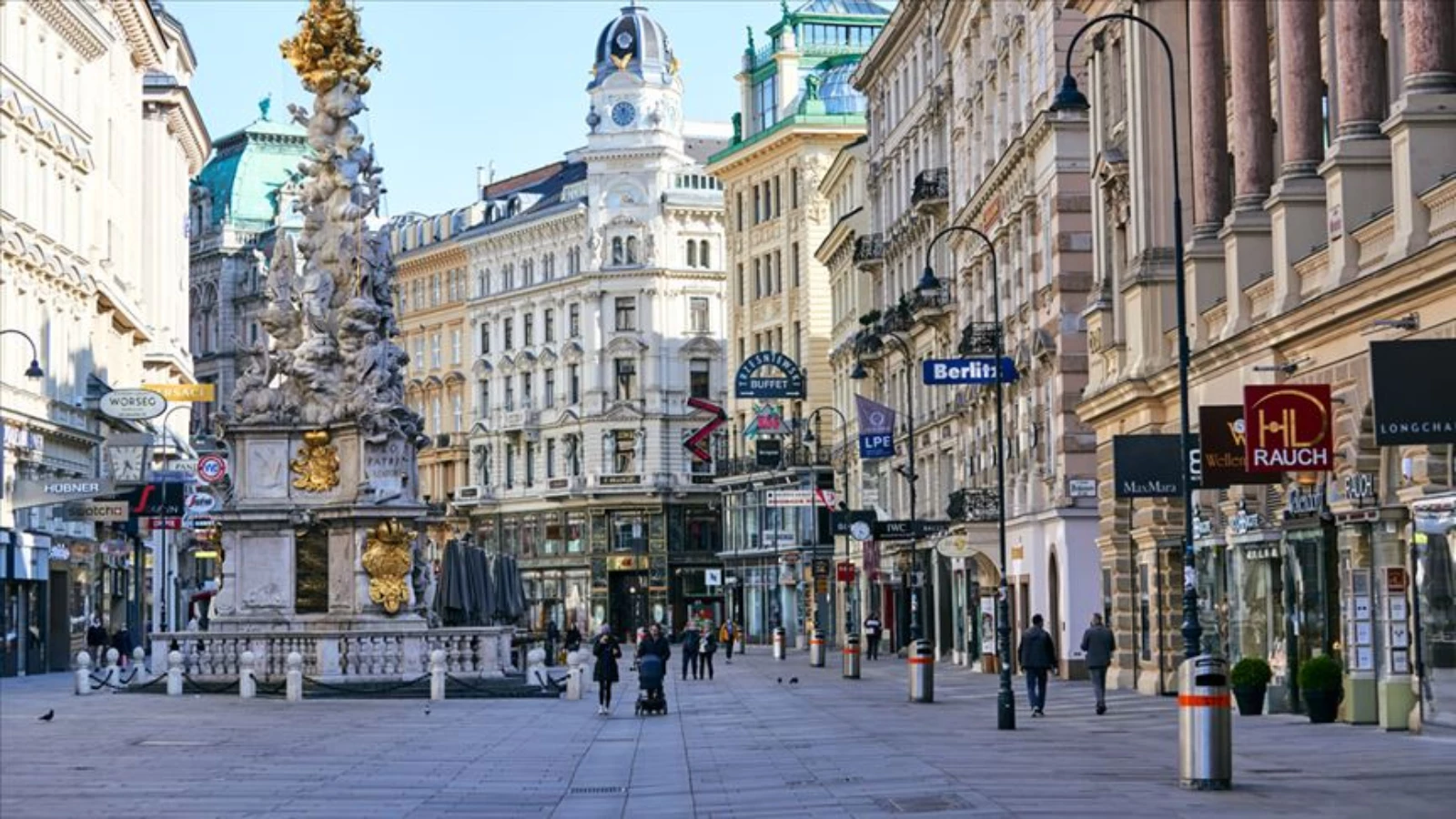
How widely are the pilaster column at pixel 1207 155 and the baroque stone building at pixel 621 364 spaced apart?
92267 millimetres

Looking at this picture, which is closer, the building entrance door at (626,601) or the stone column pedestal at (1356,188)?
the stone column pedestal at (1356,188)

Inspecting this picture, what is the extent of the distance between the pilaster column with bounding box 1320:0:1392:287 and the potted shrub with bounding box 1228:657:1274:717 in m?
6.74

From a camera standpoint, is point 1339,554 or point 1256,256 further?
point 1256,256

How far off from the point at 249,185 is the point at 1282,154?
450 ft

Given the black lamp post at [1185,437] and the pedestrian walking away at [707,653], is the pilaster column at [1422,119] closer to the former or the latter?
the black lamp post at [1185,437]

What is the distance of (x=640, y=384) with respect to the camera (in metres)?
146

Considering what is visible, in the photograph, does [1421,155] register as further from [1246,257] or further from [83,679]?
[83,679]

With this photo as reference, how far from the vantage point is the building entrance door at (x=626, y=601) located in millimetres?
140500

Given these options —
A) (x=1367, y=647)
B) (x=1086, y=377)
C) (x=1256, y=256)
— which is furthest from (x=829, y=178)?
(x=1367, y=647)

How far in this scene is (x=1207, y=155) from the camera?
48344mm

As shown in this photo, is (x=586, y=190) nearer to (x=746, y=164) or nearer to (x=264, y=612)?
(x=746, y=164)

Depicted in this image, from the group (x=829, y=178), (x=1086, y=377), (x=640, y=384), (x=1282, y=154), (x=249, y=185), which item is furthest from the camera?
(x=249, y=185)

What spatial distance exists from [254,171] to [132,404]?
113344mm

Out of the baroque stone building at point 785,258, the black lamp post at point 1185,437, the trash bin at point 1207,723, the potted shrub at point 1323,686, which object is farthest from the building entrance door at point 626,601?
the trash bin at point 1207,723
